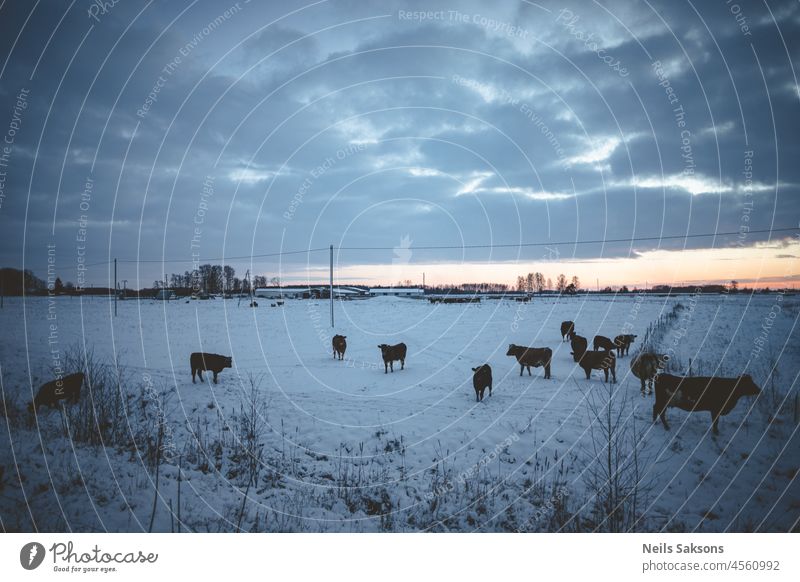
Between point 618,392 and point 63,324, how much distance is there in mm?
41355

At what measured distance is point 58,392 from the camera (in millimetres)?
8398

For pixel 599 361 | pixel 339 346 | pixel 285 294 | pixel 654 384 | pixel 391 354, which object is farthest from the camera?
pixel 285 294

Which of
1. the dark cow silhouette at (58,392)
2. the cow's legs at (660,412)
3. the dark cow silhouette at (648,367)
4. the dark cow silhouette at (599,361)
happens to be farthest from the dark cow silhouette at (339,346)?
the cow's legs at (660,412)

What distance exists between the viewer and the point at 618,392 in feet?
35.3

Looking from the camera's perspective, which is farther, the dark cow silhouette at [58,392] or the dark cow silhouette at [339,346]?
the dark cow silhouette at [339,346]

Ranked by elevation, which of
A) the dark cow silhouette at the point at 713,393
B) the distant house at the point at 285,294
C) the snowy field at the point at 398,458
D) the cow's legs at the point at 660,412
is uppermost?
the distant house at the point at 285,294

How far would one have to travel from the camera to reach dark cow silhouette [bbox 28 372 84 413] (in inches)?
328

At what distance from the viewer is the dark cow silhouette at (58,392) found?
8.34 meters

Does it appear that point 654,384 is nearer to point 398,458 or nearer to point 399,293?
point 398,458

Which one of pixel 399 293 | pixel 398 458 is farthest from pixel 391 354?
pixel 399 293

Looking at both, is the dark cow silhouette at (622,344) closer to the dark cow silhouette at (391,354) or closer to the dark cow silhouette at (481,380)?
the dark cow silhouette at (481,380)
